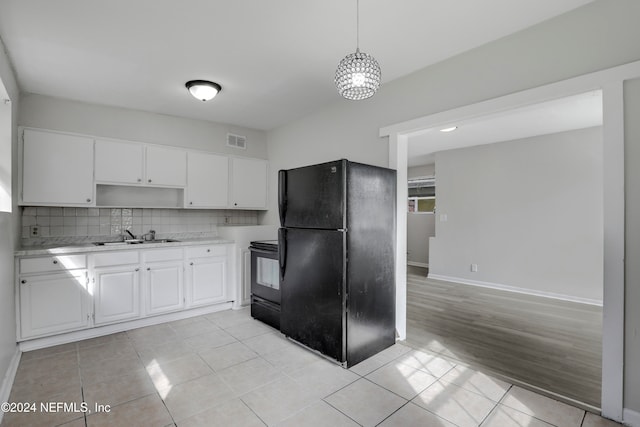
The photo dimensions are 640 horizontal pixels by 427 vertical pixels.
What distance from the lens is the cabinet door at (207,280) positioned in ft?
12.3

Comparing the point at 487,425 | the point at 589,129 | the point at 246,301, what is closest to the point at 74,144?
the point at 246,301

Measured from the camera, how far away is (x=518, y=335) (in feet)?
10.4

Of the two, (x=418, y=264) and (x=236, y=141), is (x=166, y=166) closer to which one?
(x=236, y=141)

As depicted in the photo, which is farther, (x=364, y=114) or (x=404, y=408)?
(x=364, y=114)

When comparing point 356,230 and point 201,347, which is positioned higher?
point 356,230

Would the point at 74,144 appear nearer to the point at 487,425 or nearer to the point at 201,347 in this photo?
the point at 201,347

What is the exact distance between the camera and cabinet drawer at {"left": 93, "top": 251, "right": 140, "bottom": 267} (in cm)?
314

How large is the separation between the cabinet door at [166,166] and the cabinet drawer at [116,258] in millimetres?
937

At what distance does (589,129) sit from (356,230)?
13.4ft

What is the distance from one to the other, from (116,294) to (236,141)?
2.48 metres

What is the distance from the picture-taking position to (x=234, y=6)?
200 centimetres

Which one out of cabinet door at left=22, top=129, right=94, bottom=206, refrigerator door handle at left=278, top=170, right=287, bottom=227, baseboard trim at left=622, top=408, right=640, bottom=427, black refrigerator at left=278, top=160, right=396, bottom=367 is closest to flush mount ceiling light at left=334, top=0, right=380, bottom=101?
black refrigerator at left=278, top=160, right=396, bottom=367

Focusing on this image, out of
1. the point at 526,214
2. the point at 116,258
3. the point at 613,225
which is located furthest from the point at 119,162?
the point at 526,214

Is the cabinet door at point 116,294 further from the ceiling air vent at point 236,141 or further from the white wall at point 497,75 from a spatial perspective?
the white wall at point 497,75
